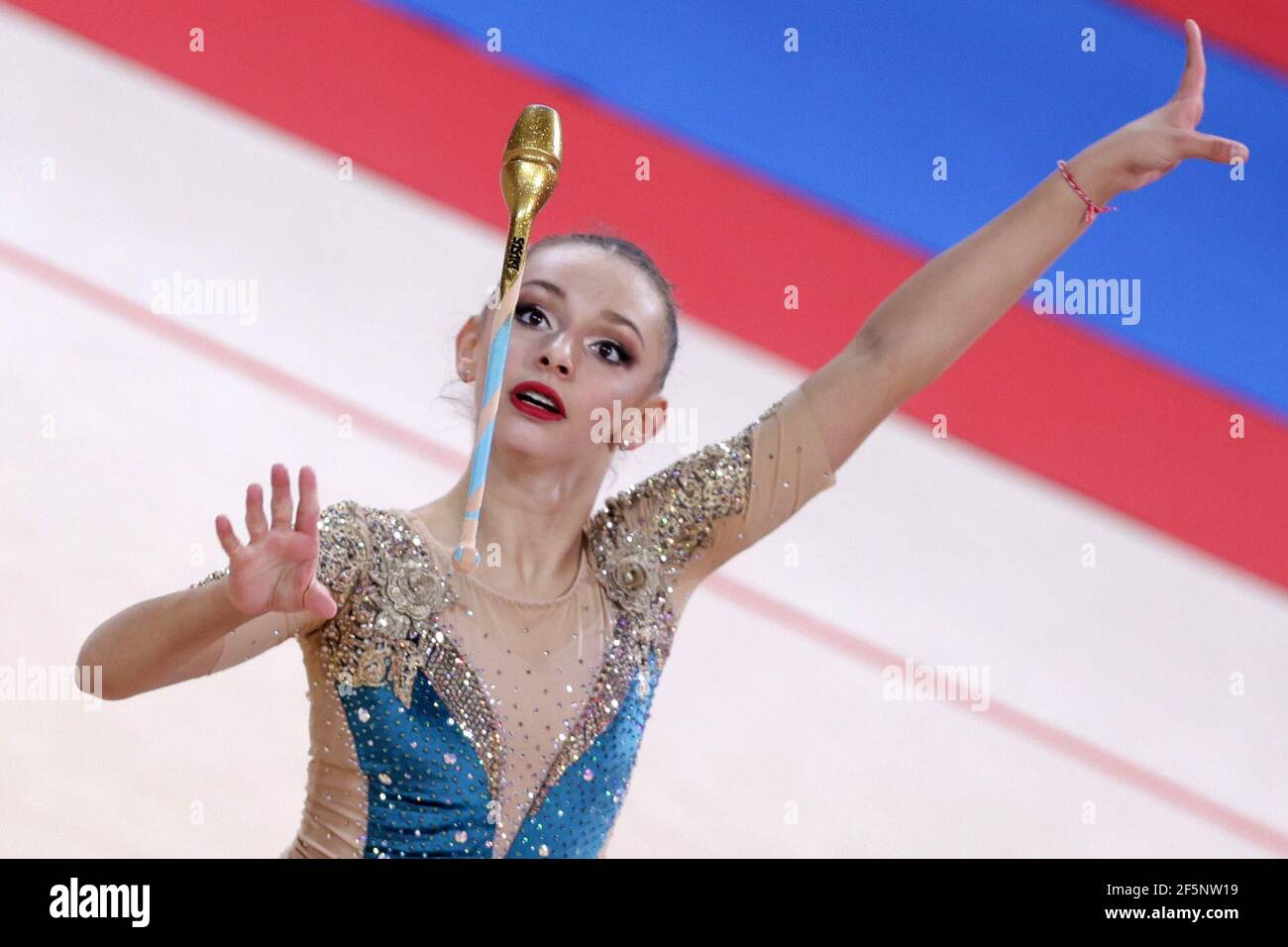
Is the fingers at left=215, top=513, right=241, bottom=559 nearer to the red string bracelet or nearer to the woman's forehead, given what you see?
the woman's forehead

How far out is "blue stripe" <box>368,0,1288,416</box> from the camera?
195 inches

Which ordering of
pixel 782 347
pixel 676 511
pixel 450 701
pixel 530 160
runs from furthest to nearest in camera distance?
pixel 782 347, pixel 676 511, pixel 450 701, pixel 530 160

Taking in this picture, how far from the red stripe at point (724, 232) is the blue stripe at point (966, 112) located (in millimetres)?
101

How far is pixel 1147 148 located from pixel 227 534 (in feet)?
3.67

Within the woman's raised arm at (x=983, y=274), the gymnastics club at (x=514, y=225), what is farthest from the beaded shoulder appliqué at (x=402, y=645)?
the woman's raised arm at (x=983, y=274)

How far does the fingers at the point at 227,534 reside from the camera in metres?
1.37

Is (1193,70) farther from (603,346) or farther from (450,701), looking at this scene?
(450,701)

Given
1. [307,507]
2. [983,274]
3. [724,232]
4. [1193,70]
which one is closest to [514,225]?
[307,507]

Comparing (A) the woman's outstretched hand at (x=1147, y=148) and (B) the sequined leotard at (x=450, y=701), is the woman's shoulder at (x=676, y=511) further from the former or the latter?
(A) the woman's outstretched hand at (x=1147, y=148)

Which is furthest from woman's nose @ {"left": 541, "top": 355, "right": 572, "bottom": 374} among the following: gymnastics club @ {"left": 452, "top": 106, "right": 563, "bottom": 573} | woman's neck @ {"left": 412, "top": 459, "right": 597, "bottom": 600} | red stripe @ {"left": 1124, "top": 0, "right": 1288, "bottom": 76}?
red stripe @ {"left": 1124, "top": 0, "right": 1288, "bottom": 76}

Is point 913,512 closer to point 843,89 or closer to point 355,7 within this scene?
point 843,89

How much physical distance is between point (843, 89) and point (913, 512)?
55.9 inches

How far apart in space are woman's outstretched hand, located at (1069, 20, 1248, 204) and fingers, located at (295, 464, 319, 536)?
3.23 ft

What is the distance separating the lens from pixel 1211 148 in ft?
5.98
